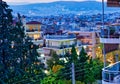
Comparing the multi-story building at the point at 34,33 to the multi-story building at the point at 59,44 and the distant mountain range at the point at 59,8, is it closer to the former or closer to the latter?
the multi-story building at the point at 59,44

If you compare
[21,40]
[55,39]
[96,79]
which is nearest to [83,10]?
[55,39]

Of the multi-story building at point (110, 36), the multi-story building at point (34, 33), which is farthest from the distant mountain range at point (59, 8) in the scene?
the multi-story building at point (110, 36)

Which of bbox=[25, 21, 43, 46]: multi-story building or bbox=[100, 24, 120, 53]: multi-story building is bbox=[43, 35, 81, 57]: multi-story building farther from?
bbox=[100, 24, 120, 53]: multi-story building

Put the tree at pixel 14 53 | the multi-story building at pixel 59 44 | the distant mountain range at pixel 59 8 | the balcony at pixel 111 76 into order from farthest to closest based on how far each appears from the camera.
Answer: the distant mountain range at pixel 59 8
the multi-story building at pixel 59 44
the tree at pixel 14 53
the balcony at pixel 111 76

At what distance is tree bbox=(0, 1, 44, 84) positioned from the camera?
559 inches

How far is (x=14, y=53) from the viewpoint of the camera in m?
14.6

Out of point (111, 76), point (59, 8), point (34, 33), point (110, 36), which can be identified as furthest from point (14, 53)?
point (59, 8)

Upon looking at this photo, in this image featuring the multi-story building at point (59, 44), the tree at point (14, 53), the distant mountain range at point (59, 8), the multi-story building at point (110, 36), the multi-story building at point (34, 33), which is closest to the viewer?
the multi-story building at point (110, 36)

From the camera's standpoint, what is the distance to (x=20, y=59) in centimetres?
1488

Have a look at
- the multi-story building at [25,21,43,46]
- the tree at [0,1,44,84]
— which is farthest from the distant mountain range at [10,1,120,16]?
the tree at [0,1,44,84]

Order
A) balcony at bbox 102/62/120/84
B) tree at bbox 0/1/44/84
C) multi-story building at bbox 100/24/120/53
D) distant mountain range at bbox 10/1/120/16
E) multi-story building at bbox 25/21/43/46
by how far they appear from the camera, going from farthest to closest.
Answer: distant mountain range at bbox 10/1/120/16 < multi-story building at bbox 25/21/43/46 < tree at bbox 0/1/44/84 < multi-story building at bbox 100/24/120/53 < balcony at bbox 102/62/120/84

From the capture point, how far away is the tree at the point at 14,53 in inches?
559

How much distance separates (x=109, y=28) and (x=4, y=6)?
229 inches

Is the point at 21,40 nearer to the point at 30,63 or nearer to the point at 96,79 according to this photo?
the point at 30,63
